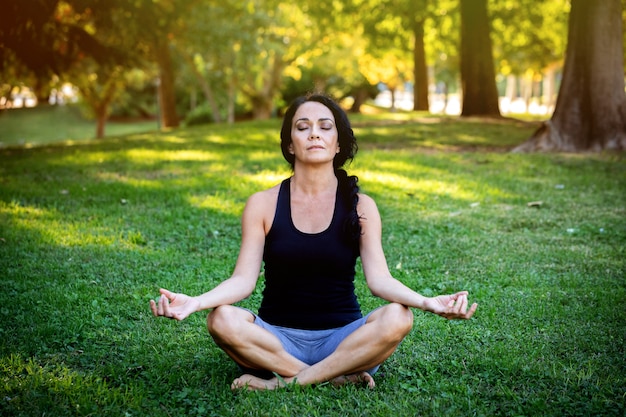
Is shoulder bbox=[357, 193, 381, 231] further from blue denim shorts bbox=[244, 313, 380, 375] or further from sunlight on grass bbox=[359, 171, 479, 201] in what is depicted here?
sunlight on grass bbox=[359, 171, 479, 201]

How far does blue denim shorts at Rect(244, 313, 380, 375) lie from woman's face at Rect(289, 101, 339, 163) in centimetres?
93

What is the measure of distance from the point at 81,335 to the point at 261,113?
106 feet

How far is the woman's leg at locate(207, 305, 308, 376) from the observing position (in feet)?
11.2

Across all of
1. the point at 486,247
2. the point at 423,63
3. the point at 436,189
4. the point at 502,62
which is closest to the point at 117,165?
the point at 436,189

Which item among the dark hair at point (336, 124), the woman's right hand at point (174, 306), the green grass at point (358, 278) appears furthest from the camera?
the dark hair at point (336, 124)

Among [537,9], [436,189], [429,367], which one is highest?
[537,9]

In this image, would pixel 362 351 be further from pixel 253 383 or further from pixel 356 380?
pixel 253 383

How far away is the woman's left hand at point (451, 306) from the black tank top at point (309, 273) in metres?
0.64

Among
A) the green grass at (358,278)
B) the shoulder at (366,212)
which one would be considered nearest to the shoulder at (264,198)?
the shoulder at (366,212)

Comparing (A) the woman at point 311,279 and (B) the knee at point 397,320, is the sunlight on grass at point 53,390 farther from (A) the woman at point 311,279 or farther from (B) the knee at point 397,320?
(B) the knee at point 397,320

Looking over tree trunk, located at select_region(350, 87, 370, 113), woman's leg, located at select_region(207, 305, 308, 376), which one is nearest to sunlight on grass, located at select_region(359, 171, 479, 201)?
woman's leg, located at select_region(207, 305, 308, 376)

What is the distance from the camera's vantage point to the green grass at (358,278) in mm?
3580

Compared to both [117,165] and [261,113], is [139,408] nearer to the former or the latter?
[117,165]

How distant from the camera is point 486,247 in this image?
6648mm
